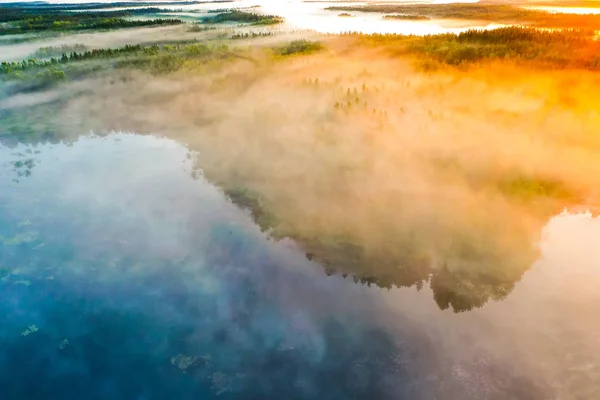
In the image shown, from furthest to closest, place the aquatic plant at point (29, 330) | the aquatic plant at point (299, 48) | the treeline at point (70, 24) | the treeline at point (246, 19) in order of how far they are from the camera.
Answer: the treeline at point (246, 19)
the treeline at point (70, 24)
the aquatic plant at point (299, 48)
the aquatic plant at point (29, 330)

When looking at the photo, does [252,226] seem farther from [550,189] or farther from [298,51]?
[298,51]

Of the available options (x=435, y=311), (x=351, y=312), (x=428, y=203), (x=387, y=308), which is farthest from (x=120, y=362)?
(x=428, y=203)

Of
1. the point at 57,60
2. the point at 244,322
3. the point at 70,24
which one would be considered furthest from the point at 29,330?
the point at 70,24

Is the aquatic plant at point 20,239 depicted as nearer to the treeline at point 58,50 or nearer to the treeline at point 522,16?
the treeline at point 58,50

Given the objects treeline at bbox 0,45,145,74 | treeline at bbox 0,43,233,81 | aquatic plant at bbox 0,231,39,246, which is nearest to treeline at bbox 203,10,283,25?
treeline at bbox 0,43,233,81

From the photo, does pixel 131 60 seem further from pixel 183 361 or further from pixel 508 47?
pixel 183 361

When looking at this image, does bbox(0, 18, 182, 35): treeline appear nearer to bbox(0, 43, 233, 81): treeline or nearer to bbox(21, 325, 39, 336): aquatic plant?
bbox(0, 43, 233, 81): treeline

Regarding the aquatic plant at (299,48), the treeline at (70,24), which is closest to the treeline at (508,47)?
the aquatic plant at (299,48)

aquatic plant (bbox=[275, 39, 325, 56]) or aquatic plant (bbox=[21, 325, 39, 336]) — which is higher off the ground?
aquatic plant (bbox=[275, 39, 325, 56])
